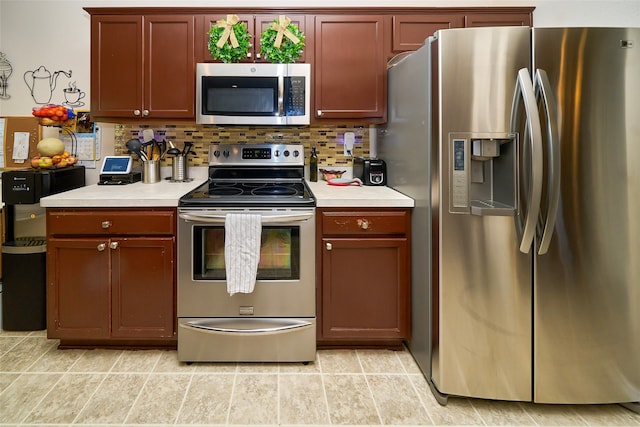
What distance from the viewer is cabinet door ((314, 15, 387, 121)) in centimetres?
262

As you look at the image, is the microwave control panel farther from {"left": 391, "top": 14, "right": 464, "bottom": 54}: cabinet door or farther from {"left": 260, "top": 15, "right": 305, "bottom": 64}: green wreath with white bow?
{"left": 391, "top": 14, "right": 464, "bottom": 54}: cabinet door

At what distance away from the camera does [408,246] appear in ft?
7.38

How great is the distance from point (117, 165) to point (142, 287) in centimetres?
99

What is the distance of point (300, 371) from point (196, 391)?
0.52 m

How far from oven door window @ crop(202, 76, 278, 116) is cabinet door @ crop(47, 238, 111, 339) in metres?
1.03

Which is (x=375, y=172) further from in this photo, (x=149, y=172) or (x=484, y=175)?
(x=149, y=172)

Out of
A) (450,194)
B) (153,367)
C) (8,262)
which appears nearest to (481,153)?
(450,194)

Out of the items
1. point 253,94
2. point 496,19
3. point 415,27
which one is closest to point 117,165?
point 253,94

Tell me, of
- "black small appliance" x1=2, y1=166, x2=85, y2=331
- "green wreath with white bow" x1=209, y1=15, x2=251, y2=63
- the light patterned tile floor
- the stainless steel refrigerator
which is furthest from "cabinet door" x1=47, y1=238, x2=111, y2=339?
the stainless steel refrigerator

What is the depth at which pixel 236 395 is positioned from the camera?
1939mm

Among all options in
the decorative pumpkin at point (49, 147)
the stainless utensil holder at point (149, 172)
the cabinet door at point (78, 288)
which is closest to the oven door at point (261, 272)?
Result: the cabinet door at point (78, 288)

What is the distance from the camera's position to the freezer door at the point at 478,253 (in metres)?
1.73

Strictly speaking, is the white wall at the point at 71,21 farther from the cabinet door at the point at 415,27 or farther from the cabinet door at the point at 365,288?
the cabinet door at the point at 365,288

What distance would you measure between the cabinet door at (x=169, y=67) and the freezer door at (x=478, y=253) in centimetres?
157
